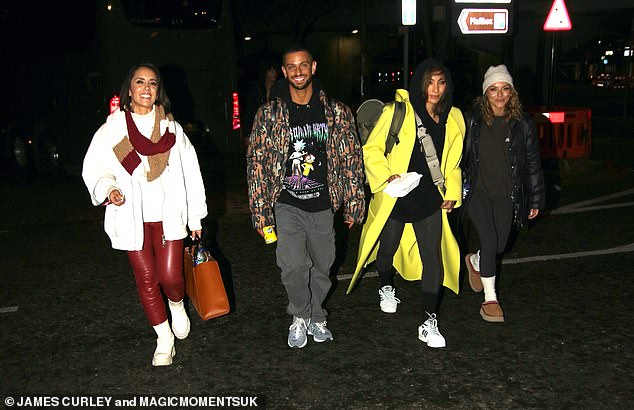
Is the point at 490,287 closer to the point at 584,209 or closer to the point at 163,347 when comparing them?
the point at 163,347

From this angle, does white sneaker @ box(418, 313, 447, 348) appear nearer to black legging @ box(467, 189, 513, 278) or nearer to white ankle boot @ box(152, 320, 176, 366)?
black legging @ box(467, 189, 513, 278)

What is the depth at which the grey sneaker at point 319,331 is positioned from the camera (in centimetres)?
478

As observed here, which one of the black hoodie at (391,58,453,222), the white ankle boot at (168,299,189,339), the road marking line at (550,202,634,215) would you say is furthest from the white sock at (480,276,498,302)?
the road marking line at (550,202,634,215)

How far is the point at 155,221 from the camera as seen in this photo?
4.25m

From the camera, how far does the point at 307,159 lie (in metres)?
4.45

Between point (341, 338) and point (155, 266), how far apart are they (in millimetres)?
1322

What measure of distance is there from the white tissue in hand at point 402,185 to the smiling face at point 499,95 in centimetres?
85

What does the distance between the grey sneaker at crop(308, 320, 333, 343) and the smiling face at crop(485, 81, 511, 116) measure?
6.05 feet

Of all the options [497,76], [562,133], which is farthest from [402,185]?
[562,133]

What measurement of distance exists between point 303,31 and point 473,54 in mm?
9264

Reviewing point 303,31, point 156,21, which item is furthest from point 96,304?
point 303,31

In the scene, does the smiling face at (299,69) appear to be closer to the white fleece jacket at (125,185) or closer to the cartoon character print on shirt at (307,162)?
the cartoon character print on shirt at (307,162)

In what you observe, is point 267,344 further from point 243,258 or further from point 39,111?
point 39,111

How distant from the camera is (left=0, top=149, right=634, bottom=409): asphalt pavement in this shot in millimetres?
4070
